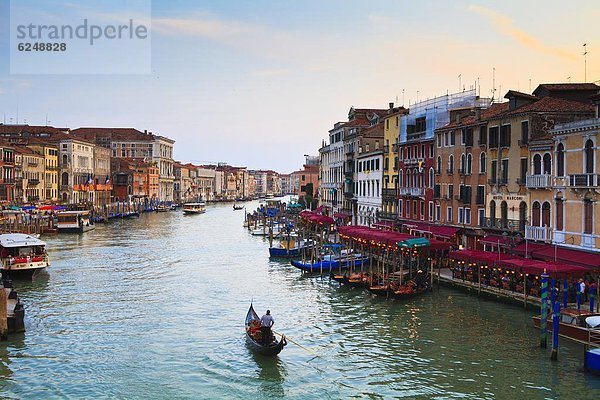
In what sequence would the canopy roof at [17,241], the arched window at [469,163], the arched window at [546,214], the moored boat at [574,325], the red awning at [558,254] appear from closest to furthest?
1. the moored boat at [574,325]
2. the red awning at [558,254]
3. the arched window at [546,214]
4. the canopy roof at [17,241]
5. the arched window at [469,163]

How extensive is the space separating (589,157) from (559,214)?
92.0 inches

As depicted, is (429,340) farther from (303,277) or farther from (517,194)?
(303,277)

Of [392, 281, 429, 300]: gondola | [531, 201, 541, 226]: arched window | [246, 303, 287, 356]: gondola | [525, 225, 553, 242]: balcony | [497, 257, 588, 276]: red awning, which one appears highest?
[531, 201, 541, 226]: arched window

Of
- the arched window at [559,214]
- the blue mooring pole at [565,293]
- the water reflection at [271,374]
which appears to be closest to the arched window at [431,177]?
the arched window at [559,214]

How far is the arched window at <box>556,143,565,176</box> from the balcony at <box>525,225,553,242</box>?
202 centimetres

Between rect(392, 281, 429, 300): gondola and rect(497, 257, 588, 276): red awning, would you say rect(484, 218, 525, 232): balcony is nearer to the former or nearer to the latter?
A: rect(497, 257, 588, 276): red awning

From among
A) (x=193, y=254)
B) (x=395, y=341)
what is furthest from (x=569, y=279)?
(x=193, y=254)

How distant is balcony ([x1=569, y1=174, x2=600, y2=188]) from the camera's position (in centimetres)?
1970

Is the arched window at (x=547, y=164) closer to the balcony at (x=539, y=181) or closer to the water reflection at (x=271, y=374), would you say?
the balcony at (x=539, y=181)

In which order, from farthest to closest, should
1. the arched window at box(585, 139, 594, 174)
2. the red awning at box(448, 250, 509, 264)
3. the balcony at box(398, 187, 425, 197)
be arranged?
the balcony at box(398, 187, 425, 197) < the red awning at box(448, 250, 509, 264) < the arched window at box(585, 139, 594, 174)

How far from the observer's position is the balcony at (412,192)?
33094mm

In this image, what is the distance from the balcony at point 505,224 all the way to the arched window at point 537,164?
2.03 meters

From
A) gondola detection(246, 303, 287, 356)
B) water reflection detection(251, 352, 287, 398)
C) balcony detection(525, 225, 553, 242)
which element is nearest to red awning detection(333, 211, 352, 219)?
balcony detection(525, 225, 553, 242)

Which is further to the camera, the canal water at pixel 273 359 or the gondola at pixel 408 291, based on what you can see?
the gondola at pixel 408 291
